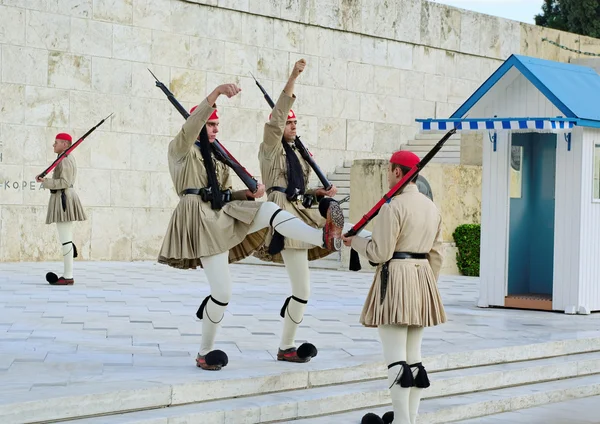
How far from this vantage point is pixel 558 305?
11258 mm

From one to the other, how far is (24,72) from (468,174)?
7.36 meters

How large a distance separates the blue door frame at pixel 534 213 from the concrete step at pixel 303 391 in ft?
9.69

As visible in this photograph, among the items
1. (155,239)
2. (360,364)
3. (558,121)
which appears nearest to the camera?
(360,364)

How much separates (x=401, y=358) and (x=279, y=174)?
1960 millimetres

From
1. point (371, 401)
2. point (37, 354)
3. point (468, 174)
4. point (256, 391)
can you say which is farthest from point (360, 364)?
point (468, 174)

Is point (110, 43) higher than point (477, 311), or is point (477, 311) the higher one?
point (110, 43)

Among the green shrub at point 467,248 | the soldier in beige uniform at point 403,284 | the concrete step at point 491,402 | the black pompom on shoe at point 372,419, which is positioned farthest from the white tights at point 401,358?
the green shrub at point 467,248

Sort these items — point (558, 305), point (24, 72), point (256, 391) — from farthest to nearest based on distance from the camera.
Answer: point (24, 72)
point (558, 305)
point (256, 391)

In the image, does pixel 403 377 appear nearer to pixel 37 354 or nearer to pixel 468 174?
pixel 37 354

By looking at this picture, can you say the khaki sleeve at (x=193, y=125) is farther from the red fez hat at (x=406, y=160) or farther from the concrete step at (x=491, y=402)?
the concrete step at (x=491, y=402)

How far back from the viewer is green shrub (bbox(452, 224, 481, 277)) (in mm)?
16922

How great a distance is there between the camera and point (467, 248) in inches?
667

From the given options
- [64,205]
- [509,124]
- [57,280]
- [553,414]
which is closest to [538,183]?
[509,124]

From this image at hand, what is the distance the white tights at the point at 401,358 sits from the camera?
6047 millimetres
